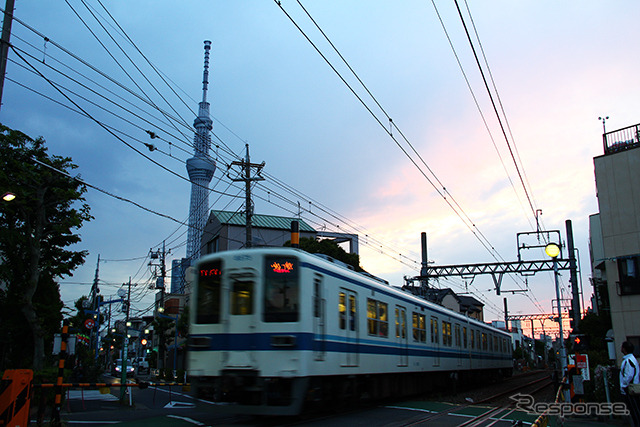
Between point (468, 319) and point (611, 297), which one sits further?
point (468, 319)

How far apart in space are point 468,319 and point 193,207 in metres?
131

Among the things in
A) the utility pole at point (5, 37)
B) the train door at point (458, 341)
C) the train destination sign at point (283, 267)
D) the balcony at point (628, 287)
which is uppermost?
the utility pole at point (5, 37)

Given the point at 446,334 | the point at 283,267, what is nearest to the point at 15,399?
the point at 283,267

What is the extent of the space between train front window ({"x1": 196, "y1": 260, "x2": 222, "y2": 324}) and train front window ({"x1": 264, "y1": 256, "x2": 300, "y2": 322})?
3.42 ft

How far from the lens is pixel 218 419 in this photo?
10.4 m

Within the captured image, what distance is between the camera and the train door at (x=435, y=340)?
53.7ft

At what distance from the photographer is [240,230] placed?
154ft

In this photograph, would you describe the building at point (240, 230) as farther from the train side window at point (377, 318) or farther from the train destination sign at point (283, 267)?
the train destination sign at point (283, 267)

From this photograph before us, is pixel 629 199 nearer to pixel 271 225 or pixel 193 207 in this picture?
pixel 271 225

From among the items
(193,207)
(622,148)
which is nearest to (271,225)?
(622,148)

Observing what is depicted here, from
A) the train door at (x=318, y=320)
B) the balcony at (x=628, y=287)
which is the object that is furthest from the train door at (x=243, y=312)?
the balcony at (x=628, y=287)

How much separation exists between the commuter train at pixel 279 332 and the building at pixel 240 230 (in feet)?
114

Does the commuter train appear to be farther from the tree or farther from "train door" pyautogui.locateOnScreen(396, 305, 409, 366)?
the tree

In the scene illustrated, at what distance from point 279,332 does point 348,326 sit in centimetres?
215
